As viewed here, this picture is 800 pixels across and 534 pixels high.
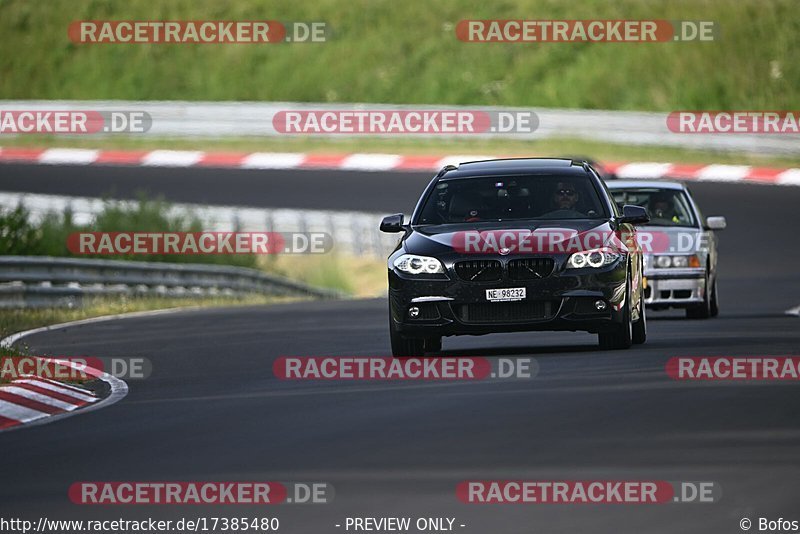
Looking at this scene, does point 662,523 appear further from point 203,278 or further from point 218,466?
point 203,278

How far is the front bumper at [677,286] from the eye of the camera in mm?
21312

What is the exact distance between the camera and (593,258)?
15312mm

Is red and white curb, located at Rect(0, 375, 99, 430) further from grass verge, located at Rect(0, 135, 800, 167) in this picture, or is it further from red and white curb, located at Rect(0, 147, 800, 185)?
grass verge, located at Rect(0, 135, 800, 167)

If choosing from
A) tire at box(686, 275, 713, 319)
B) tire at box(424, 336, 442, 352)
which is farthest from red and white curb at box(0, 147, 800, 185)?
tire at box(424, 336, 442, 352)

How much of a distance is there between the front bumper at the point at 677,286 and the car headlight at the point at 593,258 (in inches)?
235

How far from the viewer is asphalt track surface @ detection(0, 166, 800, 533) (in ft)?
28.1

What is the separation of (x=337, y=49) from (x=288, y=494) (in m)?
50.5

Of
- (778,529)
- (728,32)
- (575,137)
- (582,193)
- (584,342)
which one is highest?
(728,32)

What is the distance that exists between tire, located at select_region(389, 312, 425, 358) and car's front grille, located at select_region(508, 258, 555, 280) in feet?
3.49

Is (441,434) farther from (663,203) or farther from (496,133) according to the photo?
(496,133)

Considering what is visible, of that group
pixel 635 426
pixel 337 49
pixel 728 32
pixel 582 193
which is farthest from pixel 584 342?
pixel 337 49

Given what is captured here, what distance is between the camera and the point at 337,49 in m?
58.9

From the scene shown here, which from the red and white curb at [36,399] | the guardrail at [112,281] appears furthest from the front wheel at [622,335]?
the guardrail at [112,281]

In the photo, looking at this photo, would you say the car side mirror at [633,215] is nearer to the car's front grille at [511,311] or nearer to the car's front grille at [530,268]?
the car's front grille at [530,268]
